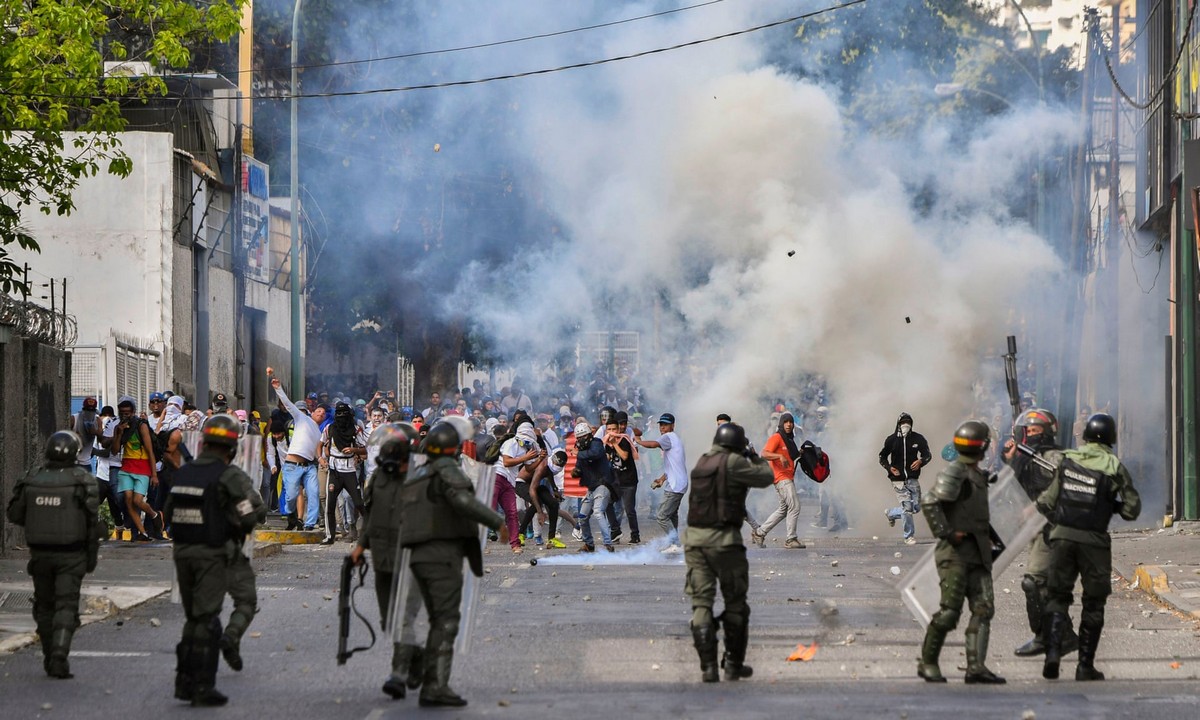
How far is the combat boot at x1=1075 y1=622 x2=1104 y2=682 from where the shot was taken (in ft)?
27.9

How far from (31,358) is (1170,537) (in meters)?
11.9

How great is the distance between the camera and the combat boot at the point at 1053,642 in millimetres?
8570

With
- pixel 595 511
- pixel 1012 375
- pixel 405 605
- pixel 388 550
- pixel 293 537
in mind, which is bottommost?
pixel 293 537

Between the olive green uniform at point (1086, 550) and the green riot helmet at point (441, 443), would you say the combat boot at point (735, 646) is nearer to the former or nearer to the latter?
the olive green uniform at point (1086, 550)

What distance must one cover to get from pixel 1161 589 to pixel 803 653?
438cm

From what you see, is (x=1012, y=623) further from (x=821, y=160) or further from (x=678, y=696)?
(x=821, y=160)

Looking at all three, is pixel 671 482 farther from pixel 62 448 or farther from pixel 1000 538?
pixel 62 448

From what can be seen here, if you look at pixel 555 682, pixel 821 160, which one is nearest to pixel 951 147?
pixel 821 160

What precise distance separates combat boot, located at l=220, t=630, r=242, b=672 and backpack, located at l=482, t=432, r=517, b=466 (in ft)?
24.9

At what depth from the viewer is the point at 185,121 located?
28.5m

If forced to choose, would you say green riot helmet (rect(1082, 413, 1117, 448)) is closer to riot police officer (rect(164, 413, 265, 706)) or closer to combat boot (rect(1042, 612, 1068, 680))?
combat boot (rect(1042, 612, 1068, 680))

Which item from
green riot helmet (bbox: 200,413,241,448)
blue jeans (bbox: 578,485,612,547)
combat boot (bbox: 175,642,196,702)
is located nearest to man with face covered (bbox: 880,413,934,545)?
blue jeans (bbox: 578,485,612,547)

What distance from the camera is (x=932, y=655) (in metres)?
8.44

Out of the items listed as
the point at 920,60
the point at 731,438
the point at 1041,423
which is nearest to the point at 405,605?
the point at 731,438
